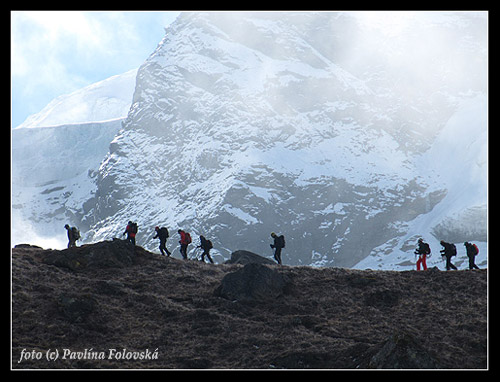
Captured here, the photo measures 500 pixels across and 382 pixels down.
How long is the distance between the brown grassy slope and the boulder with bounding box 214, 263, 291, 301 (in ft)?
1.28

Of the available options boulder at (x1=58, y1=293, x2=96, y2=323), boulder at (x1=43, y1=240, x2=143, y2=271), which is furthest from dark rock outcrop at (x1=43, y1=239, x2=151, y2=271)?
boulder at (x1=58, y1=293, x2=96, y2=323)

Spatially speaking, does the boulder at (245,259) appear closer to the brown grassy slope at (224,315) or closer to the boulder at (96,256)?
the brown grassy slope at (224,315)

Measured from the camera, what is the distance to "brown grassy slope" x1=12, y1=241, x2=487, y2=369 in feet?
77.4

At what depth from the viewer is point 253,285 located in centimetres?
2997

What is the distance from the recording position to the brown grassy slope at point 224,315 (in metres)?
23.6

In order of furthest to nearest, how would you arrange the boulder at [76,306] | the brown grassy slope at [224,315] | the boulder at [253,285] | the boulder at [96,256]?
the boulder at [96,256], the boulder at [253,285], the boulder at [76,306], the brown grassy slope at [224,315]

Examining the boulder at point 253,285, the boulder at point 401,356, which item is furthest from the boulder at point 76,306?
the boulder at point 401,356

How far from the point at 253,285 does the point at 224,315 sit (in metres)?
2.77

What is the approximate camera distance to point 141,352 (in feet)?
78.3

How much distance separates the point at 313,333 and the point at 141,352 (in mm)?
6479

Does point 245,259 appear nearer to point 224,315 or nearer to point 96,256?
point 96,256

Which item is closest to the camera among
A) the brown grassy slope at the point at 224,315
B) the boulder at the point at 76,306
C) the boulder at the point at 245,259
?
the brown grassy slope at the point at 224,315

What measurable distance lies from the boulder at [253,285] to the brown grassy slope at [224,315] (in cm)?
39
